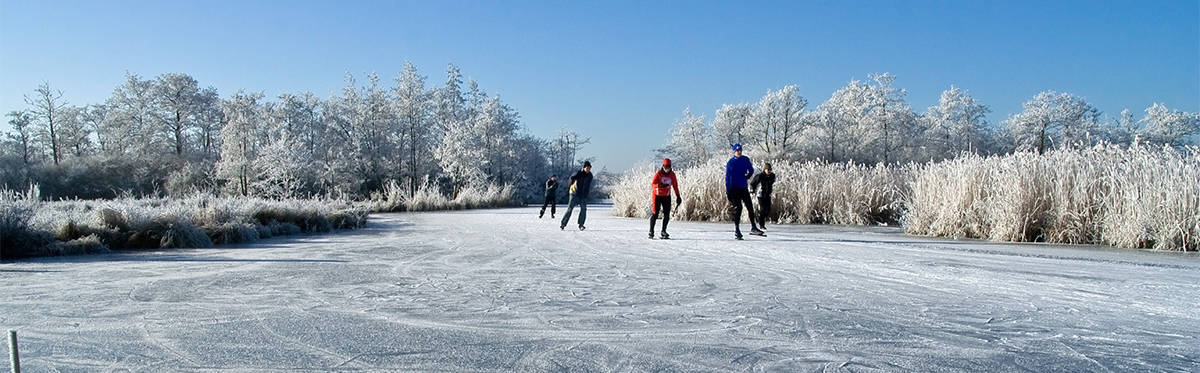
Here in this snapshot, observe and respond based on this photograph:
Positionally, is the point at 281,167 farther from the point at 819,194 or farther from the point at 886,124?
the point at 886,124

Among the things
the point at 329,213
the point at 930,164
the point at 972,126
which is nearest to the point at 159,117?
the point at 329,213

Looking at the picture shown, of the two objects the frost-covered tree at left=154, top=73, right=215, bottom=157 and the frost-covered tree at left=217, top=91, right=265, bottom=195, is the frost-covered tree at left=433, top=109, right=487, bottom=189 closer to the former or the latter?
the frost-covered tree at left=217, top=91, right=265, bottom=195

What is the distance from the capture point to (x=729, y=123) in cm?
6444

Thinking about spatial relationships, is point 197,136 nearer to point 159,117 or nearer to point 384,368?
point 159,117

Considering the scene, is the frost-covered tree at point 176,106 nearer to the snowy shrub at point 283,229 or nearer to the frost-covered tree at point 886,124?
the snowy shrub at point 283,229

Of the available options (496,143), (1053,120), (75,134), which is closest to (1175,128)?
(1053,120)

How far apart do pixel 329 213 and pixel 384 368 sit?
1352 centimetres

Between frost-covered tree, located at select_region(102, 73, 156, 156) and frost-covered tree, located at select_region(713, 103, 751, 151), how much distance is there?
49.0 metres

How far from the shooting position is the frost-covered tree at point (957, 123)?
60.0 meters

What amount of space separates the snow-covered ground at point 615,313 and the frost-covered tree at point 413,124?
41727mm

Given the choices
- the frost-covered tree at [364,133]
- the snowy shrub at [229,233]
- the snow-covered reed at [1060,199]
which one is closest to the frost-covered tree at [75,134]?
the frost-covered tree at [364,133]

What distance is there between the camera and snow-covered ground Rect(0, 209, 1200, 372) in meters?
2.99

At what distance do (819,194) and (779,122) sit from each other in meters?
45.6

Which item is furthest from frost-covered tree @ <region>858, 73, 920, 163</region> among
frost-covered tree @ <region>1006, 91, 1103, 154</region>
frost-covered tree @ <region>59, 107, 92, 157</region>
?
frost-covered tree @ <region>59, 107, 92, 157</region>
